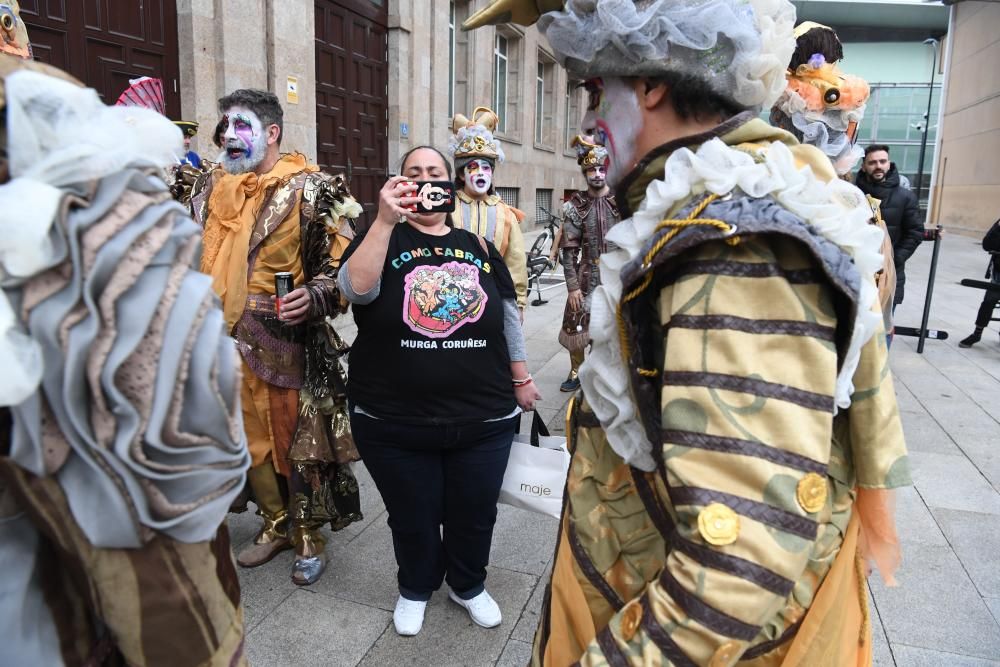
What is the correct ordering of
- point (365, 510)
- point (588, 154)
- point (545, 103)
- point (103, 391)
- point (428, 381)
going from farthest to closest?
1. point (545, 103)
2. point (588, 154)
3. point (365, 510)
4. point (428, 381)
5. point (103, 391)

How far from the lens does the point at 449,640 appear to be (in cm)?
279

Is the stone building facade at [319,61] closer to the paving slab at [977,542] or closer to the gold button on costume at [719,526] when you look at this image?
the gold button on costume at [719,526]

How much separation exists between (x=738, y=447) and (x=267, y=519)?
9.23ft

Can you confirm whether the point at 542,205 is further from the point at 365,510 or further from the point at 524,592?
the point at 524,592

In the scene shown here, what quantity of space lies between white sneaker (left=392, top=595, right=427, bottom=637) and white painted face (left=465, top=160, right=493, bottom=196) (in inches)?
119

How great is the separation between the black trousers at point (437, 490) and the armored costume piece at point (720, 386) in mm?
1155

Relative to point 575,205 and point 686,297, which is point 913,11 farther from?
point 686,297

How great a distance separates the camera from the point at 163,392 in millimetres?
762

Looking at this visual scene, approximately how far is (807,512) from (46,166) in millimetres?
1011

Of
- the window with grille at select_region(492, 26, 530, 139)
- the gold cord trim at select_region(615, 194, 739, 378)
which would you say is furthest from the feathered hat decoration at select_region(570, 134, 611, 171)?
the window with grille at select_region(492, 26, 530, 139)

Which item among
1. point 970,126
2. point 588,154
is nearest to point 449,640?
point 588,154

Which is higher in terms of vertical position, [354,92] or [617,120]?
[354,92]

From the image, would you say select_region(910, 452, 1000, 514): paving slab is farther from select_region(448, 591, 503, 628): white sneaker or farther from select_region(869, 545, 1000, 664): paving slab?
select_region(448, 591, 503, 628): white sneaker

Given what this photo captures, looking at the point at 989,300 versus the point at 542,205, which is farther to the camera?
the point at 542,205
